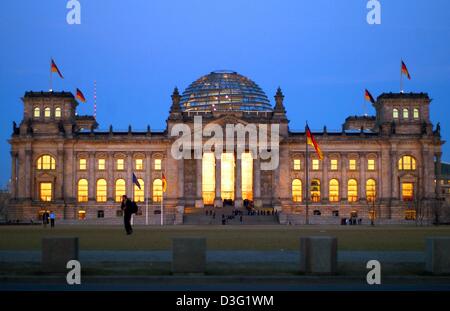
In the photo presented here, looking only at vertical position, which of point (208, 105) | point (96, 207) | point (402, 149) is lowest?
point (96, 207)

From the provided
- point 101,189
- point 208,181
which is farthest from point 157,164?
point 101,189

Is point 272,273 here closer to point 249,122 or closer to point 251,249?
point 251,249

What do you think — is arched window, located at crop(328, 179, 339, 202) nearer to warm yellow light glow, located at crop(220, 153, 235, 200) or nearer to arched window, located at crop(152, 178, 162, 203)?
warm yellow light glow, located at crop(220, 153, 235, 200)

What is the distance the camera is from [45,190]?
11781cm

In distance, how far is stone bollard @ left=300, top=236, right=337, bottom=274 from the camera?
2052cm

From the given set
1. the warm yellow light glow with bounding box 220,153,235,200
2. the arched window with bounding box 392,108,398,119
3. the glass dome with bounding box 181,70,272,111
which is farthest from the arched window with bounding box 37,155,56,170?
the arched window with bounding box 392,108,398,119

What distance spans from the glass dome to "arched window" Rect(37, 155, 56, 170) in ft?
86.2

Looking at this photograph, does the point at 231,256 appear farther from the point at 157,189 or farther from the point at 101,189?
the point at 101,189

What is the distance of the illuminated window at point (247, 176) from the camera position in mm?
121938

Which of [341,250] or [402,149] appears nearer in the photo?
[341,250]
